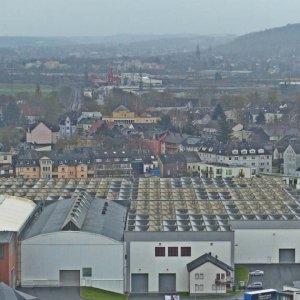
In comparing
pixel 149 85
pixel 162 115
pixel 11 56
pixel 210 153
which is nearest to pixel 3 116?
pixel 162 115

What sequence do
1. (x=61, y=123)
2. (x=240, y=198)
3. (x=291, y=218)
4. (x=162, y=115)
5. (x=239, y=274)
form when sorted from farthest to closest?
(x=162, y=115)
(x=61, y=123)
(x=240, y=198)
(x=291, y=218)
(x=239, y=274)

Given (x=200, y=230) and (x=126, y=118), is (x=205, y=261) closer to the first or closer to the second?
(x=200, y=230)

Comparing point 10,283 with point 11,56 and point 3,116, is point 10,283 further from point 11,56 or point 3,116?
point 11,56

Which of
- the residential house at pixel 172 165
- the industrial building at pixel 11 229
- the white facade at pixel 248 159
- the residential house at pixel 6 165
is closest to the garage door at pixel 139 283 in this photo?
the industrial building at pixel 11 229

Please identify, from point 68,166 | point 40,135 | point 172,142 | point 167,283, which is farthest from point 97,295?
point 40,135

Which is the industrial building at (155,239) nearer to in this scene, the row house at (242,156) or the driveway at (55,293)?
the driveway at (55,293)
